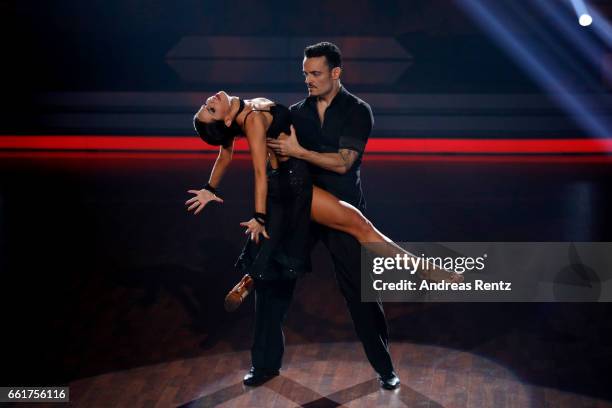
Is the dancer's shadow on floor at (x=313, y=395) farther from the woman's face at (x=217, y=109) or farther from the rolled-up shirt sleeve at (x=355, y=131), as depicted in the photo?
the woman's face at (x=217, y=109)

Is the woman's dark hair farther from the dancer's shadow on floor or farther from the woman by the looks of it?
the dancer's shadow on floor

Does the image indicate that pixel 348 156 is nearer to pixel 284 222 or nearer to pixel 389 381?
pixel 284 222

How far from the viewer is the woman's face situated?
3439 millimetres

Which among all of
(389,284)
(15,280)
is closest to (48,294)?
(15,280)

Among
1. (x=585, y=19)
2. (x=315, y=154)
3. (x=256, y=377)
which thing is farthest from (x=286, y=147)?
(x=585, y=19)

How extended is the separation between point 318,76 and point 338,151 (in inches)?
12.5

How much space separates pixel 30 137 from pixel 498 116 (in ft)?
16.4

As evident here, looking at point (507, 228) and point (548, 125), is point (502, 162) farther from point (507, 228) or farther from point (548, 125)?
point (507, 228)

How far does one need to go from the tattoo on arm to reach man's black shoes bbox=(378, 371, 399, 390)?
869mm

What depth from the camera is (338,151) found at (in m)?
3.66

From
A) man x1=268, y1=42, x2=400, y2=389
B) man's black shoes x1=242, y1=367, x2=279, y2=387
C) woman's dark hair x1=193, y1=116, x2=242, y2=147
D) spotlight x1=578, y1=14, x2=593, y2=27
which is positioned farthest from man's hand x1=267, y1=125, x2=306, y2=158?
spotlight x1=578, y1=14, x2=593, y2=27

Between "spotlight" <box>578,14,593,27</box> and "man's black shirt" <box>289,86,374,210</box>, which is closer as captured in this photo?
"man's black shirt" <box>289,86,374,210</box>

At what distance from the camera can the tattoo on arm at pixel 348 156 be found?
11.7 feet

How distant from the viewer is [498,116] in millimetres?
9680
